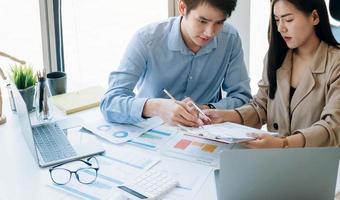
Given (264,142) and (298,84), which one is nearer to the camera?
(264,142)

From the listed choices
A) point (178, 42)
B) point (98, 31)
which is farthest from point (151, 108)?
point (98, 31)

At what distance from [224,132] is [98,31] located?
75.2 inches

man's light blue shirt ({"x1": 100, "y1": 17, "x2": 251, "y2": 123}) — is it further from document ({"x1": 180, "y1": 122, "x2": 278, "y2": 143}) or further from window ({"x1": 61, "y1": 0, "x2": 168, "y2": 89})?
window ({"x1": 61, "y1": 0, "x2": 168, "y2": 89})

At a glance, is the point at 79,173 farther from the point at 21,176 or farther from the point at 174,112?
the point at 174,112

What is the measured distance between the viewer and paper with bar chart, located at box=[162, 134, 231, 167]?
135 centimetres

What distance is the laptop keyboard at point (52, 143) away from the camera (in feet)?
4.61

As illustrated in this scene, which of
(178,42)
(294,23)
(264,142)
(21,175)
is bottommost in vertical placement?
(21,175)

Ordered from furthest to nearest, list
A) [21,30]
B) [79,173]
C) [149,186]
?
[21,30] < [79,173] < [149,186]

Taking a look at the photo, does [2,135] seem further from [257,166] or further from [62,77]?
[257,166]

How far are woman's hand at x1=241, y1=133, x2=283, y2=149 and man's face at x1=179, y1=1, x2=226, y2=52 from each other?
0.50m

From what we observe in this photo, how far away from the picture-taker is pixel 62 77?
202 cm

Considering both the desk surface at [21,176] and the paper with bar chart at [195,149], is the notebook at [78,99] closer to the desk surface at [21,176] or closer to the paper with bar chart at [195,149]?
the desk surface at [21,176]

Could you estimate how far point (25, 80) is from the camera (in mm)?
1825

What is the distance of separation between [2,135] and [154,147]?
0.62m
